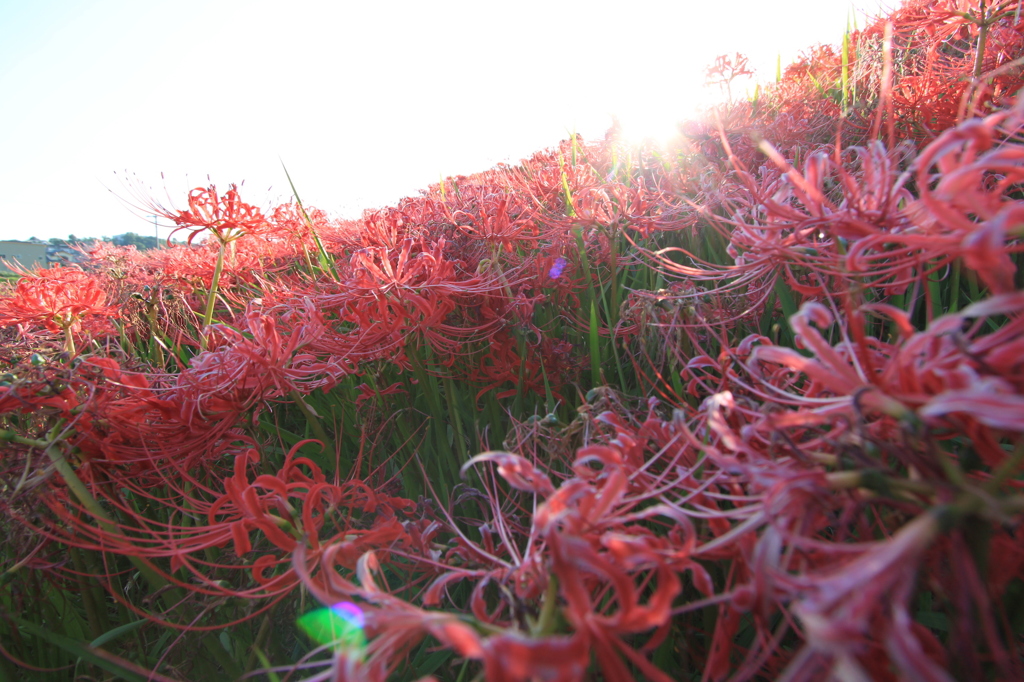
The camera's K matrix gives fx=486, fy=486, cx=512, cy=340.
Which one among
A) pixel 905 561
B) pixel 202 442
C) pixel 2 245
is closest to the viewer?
pixel 905 561

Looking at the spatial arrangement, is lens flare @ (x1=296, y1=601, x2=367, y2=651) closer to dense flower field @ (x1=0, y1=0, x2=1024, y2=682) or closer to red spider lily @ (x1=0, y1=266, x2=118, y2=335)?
dense flower field @ (x1=0, y1=0, x2=1024, y2=682)

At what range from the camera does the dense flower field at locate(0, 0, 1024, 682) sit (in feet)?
1.52

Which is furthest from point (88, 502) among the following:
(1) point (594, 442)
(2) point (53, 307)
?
(2) point (53, 307)

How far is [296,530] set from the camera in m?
0.93

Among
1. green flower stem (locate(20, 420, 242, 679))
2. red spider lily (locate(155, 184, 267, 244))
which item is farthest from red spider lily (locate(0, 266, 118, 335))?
green flower stem (locate(20, 420, 242, 679))

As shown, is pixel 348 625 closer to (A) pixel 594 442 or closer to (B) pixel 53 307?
(A) pixel 594 442

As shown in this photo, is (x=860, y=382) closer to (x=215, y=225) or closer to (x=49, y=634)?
(x=49, y=634)

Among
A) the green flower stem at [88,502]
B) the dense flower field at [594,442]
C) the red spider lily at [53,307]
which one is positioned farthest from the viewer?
the red spider lily at [53,307]

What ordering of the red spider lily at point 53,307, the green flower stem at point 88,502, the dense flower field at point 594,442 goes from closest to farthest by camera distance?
the dense flower field at point 594,442, the green flower stem at point 88,502, the red spider lily at point 53,307

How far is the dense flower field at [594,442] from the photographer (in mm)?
463

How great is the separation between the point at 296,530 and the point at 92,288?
1993 mm

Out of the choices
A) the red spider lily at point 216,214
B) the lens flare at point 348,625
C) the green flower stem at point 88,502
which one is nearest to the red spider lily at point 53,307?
the red spider lily at point 216,214

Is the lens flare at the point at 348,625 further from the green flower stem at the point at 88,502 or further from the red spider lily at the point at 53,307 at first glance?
the red spider lily at the point at 53,307

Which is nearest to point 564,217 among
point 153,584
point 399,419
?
point 399,419
